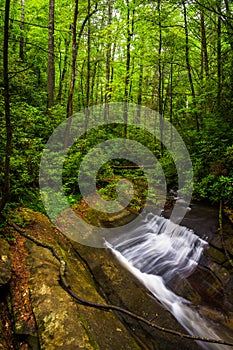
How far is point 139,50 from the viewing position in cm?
1307

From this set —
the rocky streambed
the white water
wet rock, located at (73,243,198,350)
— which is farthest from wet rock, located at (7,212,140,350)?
the white water

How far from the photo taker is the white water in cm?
479

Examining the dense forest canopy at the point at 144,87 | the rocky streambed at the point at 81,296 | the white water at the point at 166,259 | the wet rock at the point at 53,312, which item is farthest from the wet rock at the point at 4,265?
the white water at the point at 166,259

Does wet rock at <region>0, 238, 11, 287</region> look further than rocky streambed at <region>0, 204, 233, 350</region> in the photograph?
Yes

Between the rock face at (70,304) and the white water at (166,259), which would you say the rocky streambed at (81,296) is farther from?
the white water at (166,259)

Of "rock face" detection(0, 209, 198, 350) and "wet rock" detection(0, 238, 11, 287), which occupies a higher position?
"wet rock" detection(0, 238, 11, 287)

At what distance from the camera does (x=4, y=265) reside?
415 centimetres

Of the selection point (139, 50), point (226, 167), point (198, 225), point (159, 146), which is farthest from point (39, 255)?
point (139, 50)

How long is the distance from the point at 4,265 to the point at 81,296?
1.48 meters

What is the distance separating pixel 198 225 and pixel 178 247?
3.27 feet

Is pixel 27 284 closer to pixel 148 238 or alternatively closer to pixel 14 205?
pixel 14 205

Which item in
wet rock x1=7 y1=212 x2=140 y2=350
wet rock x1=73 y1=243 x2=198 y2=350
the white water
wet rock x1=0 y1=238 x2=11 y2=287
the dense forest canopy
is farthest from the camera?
the dense forest canopy

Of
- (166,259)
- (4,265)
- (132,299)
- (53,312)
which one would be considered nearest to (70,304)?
(53,312)

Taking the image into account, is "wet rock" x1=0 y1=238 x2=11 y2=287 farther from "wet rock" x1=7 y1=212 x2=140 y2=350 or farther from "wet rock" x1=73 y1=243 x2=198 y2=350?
"wet rock" x1=73 y1=243 x2=198 y2=350
